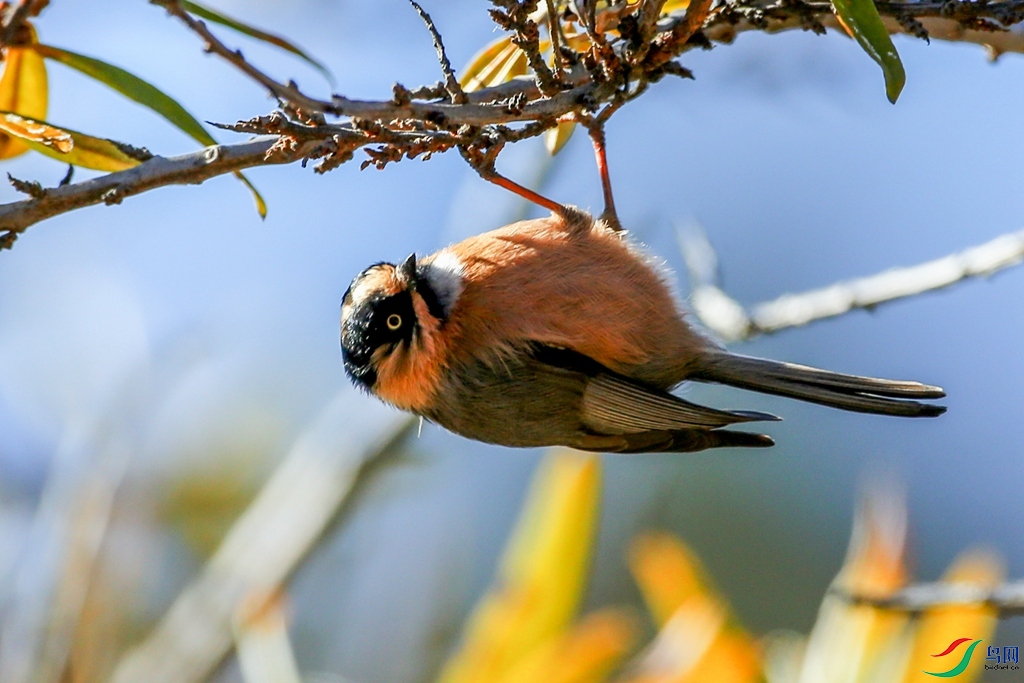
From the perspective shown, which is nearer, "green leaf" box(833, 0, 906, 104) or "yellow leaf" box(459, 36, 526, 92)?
"green leaf" box(833, 0, 906, 104)

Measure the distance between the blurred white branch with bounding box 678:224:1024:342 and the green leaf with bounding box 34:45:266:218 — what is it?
5.98 ft

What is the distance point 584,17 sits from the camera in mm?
2158

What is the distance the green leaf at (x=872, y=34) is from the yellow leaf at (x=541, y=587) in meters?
1.21

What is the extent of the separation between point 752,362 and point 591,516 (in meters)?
1.00

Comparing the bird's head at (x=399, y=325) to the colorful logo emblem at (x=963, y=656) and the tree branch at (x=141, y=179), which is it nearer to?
the tree branch at (x=141, y=179)

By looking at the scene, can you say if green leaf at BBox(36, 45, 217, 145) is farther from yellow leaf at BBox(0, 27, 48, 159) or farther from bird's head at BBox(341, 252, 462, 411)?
bird's head at BBox(341, 252, 462, 411)

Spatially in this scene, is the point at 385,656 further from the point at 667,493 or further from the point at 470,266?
the point at 667,493

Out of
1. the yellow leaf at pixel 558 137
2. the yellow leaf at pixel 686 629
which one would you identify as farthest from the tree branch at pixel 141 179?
the yellow leaf at pixel 686 629

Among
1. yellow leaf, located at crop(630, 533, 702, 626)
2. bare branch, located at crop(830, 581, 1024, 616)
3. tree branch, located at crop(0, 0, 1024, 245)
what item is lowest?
bare branch, located at crop(830, 581, 1024, 616)

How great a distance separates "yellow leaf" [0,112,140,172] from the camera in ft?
6.73

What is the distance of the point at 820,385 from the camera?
309cm

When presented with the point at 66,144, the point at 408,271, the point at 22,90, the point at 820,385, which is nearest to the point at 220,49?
the point at 66,144

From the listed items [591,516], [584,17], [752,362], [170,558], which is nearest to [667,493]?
[170,558]

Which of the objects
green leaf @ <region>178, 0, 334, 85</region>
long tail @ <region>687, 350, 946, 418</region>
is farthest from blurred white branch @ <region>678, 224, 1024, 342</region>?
green leaf @ <region>178, 0, 334, 85</region>
